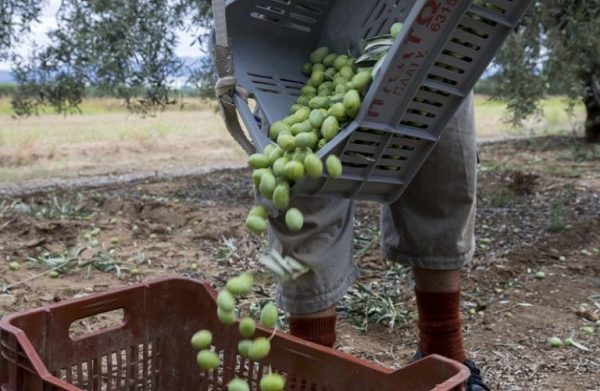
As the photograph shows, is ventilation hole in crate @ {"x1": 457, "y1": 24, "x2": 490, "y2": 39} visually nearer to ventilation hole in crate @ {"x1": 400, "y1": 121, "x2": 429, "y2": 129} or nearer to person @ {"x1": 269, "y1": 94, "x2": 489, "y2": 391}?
ventilation hole in crate @ {"x1": 400, "y1": 121, "x2": 429, "y2": 129}

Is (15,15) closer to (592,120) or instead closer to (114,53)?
(114,53)

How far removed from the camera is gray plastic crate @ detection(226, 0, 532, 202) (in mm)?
1722

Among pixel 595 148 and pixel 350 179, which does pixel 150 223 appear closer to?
pixel 350 179

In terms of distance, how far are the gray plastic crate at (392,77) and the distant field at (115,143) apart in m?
4.27

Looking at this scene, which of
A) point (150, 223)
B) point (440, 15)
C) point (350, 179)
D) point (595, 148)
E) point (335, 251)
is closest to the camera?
point (440, 15)

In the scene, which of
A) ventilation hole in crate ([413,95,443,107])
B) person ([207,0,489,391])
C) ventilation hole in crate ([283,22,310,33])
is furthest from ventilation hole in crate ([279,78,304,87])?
ventilation hole in crate ([413,95,443,107])

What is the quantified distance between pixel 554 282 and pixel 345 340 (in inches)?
54.0

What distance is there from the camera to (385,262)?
4156 millimetres

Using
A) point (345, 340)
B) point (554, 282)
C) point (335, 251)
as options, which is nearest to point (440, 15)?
point (335, 251)

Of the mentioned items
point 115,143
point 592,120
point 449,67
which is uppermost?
point 449,67

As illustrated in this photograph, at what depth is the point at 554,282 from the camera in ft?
12.8

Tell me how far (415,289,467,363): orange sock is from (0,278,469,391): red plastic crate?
0.71 m

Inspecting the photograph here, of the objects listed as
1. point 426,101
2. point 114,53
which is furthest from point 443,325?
point 114,53

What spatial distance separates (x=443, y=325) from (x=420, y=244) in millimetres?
272
